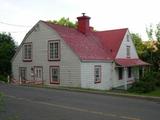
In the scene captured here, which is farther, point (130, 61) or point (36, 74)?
point (130, 61)

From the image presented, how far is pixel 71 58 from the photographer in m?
31.3

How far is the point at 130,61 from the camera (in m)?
40.6

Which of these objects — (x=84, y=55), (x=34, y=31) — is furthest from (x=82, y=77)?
(x=34, y=31)

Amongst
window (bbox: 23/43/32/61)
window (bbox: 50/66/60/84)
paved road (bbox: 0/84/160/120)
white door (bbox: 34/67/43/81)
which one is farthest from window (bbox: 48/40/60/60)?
paved road (bbox: 0/84/160/120)

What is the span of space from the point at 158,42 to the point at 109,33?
7.71 metres

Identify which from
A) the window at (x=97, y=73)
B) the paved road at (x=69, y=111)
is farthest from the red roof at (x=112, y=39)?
the paved road at (x=69, y=111)

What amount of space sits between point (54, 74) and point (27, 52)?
4.90 meters

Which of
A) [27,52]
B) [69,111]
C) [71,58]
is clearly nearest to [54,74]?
[71,58]

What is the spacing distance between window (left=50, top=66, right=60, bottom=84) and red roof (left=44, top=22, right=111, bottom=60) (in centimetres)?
296

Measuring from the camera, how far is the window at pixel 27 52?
3569 cm

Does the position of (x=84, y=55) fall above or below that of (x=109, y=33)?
below

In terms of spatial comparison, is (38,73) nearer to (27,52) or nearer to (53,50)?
(27,52)

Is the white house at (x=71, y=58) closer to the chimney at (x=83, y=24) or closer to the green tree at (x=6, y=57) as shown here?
the chimney at (x=83, y=24)

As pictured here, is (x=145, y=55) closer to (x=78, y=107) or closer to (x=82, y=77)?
(x=82, y=77)
